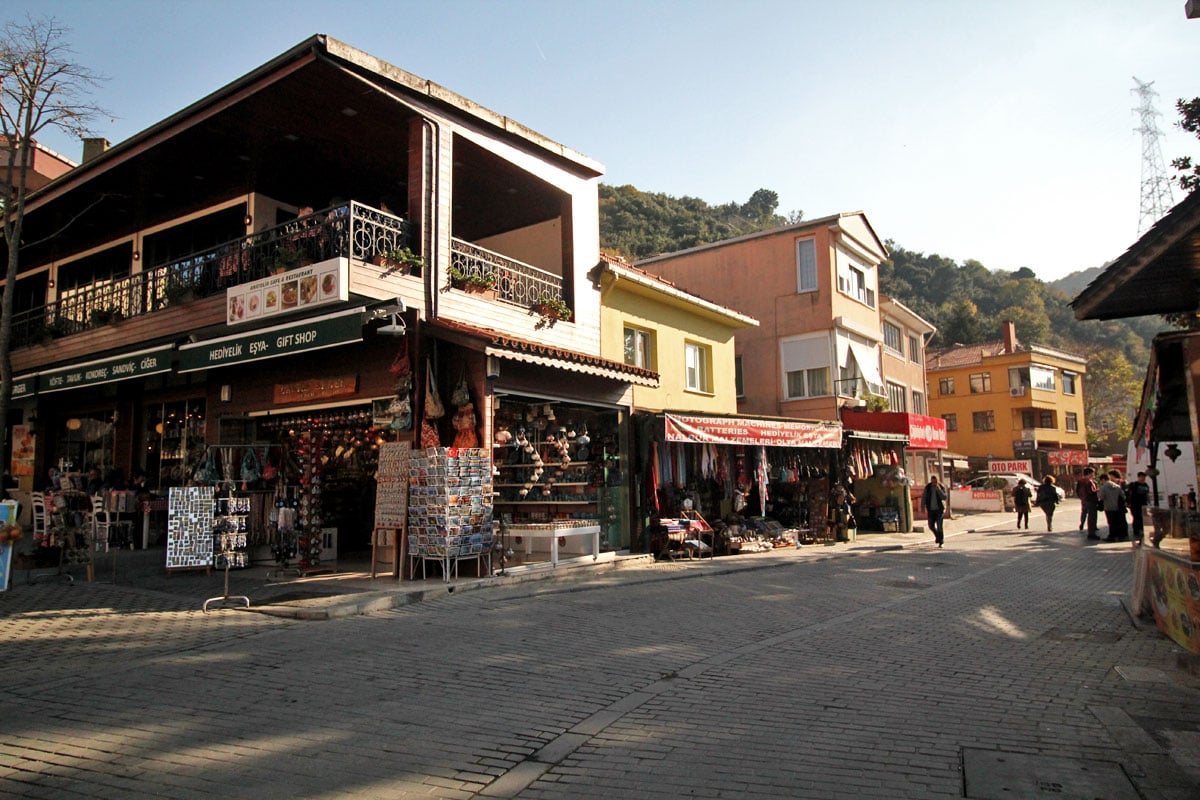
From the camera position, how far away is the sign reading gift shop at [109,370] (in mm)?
14156

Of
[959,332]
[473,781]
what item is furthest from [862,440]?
[959,332]

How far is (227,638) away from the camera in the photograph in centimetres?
840

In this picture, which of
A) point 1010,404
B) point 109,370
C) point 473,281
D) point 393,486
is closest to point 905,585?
point 393,486

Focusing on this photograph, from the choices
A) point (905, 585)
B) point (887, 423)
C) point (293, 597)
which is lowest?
point (905, 585)

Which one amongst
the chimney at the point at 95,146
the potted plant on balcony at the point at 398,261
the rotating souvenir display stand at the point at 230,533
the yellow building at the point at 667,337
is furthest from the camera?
the chimney at the point at 95,146

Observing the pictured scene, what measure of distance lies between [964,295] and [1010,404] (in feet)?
169

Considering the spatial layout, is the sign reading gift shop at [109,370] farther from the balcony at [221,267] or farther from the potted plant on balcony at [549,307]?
the potted plant on balcony at [549,307]

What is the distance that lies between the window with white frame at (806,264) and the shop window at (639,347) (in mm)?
9111

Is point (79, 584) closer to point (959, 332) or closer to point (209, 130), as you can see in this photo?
point (209, 130)

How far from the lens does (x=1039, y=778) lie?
173 inches

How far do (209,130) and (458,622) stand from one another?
9.51 metres

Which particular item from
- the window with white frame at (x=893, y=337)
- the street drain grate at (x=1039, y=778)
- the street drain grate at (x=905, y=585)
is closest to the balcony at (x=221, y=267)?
the street drain grate at (x=905, y=585)

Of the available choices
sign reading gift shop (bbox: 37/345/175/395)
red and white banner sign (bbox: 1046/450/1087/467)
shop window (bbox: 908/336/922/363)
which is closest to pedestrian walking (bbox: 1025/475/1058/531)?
shop window (bbox: 908/336/922/363)

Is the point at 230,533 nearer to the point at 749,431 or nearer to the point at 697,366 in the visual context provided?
the point at 749,431
